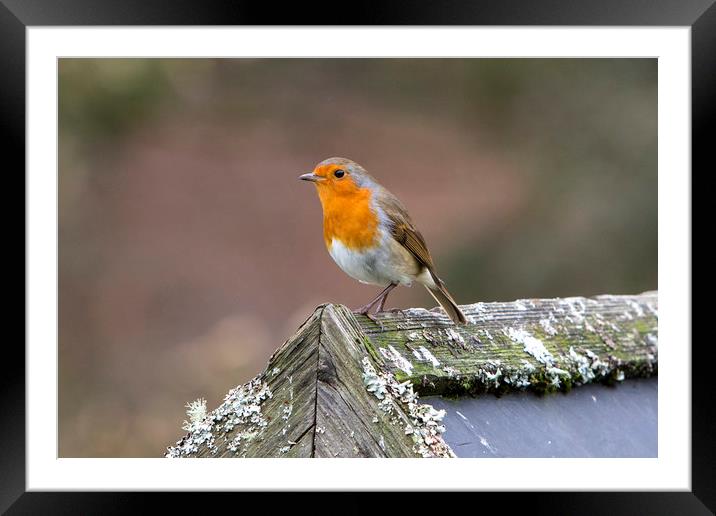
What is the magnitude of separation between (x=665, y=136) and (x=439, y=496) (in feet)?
4.92

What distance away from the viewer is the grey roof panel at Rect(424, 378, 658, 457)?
279 cm

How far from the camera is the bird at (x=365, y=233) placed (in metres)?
4.61

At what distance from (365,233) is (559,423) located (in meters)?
1.80

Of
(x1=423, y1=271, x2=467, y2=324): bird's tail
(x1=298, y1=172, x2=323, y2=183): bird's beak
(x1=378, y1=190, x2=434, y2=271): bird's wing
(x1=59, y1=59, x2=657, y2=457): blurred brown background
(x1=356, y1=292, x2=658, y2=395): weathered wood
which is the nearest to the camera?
(x1=356, y1=292, x2=658, y2=395): weathered wood

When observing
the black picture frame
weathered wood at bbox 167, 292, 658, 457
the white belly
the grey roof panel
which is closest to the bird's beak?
the white belly

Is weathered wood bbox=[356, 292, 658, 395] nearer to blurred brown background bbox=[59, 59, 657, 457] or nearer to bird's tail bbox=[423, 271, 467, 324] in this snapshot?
bird's tail bbox=[423, 271, 467, 324]

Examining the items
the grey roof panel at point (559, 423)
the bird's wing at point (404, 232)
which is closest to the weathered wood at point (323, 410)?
the grey roof panel at point (559, 423)

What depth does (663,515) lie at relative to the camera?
2.84 meters

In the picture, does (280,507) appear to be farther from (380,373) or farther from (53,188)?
(53,188)

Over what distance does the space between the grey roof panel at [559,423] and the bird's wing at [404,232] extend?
4.94 feet

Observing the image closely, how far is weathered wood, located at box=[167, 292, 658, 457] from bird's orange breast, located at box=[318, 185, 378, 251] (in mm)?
1184

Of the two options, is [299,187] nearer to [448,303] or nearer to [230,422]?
[448,303]
